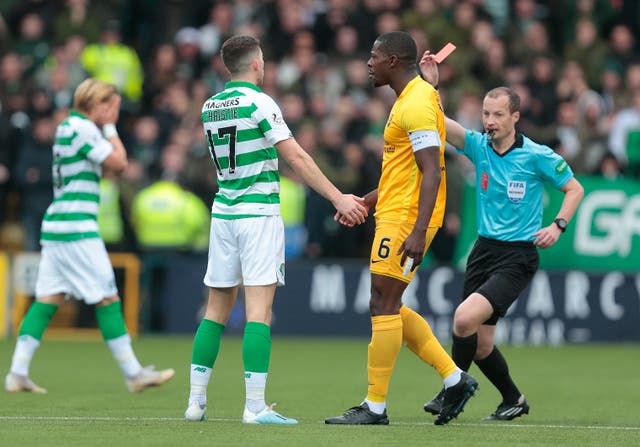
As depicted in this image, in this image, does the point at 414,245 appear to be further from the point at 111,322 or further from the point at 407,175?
the point at 111,322

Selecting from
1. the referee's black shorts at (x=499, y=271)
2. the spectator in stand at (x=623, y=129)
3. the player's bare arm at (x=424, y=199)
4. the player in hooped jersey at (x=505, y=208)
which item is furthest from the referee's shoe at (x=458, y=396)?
the spectator in stand at (x=623, y=129)

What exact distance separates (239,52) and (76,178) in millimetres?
2656

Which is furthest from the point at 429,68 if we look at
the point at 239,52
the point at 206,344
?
the point at 206,344

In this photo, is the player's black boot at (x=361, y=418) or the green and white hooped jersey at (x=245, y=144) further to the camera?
the player's black boot at (x=361, y=418)

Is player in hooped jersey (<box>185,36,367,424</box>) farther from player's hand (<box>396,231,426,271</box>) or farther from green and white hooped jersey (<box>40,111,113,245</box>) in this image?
green and white hooped jersey (<box>40,111,113,245</box>)

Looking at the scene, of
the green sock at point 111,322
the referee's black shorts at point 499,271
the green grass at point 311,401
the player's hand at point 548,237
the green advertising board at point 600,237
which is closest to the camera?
the green grass at point 311,401

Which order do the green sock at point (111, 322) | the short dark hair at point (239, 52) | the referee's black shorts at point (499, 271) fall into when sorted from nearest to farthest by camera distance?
the short dark hair at point (239, 52) → the referee's black shorts at point (499, 271) → the green sock at point (111, 322)

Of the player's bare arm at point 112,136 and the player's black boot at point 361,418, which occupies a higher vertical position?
the player's bare arm at point 112,136

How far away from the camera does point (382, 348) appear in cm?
838

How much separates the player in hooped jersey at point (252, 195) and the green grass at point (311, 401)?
1.82ft

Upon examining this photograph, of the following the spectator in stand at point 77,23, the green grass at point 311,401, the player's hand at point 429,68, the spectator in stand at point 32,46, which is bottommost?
the green grass at point 311,401

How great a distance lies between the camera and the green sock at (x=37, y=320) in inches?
419

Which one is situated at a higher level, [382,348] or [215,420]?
[382,348]

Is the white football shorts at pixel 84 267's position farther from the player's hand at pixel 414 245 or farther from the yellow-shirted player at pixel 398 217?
the player's hand at pixel 414 245
